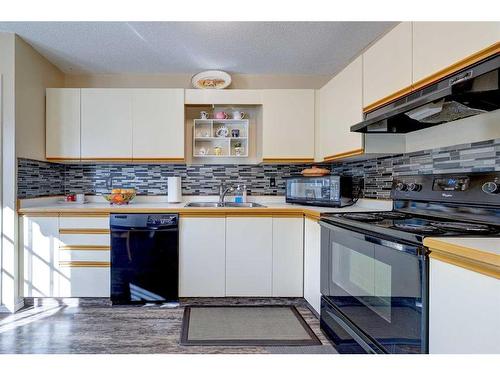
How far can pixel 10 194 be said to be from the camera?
246 centimetres

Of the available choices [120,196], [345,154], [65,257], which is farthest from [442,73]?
[65,257]

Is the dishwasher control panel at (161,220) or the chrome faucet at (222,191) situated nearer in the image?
the dishwasher control panel at (161,220)

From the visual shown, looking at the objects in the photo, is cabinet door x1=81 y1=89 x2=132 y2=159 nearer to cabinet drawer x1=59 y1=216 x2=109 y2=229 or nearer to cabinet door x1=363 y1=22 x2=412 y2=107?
cabinet drawer x1=59 y1=216 x2=109 y2=229

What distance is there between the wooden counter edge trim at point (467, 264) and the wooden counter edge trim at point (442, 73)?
2.59ft

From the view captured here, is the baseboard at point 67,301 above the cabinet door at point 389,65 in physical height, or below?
below

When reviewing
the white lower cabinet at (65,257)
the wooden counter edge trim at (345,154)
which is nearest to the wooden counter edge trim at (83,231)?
the white lower cabinet at (65,257)

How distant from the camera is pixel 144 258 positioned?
2.56 m

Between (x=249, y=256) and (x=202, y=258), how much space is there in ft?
1.28

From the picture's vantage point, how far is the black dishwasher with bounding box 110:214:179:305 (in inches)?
101

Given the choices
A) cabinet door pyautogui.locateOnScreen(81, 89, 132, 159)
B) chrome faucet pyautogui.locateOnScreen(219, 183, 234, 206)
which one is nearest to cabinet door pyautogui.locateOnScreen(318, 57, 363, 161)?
chrome faucet pyautogui.locateOnScreen(219, 183, 234, 206)

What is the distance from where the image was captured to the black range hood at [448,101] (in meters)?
1.22

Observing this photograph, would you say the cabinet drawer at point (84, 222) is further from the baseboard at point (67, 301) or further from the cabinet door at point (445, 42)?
the cabinet door at point (445, 42)
